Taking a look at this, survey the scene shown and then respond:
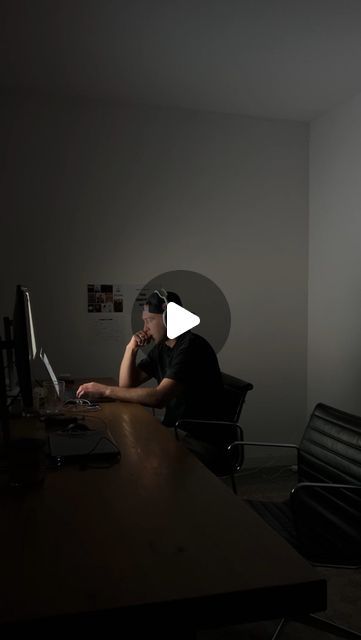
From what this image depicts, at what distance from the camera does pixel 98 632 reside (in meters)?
0.96

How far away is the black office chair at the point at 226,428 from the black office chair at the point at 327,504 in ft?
1.57

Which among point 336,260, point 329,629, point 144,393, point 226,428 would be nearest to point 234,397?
point 226,428

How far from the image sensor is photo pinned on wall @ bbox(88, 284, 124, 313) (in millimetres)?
4082

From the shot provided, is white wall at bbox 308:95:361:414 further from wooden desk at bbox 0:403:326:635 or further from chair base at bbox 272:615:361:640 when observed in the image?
Answer: wooden desk at bbox 0:403:326:635

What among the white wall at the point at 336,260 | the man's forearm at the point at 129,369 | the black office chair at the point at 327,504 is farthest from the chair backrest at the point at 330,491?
the white wall at the point at 336,260

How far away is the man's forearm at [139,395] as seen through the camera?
2.75 metres

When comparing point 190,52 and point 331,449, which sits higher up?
point 190,52

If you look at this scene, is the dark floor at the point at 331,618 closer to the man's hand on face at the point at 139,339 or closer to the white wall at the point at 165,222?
the man's hand on face at the point at 139,339

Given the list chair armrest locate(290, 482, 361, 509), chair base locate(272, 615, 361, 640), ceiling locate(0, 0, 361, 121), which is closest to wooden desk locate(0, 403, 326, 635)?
chair armrest locate(290, 482, 361, 509)

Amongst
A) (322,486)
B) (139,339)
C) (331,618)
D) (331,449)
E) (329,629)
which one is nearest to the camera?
(322,486)

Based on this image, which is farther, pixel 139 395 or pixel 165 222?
pixel 165 222

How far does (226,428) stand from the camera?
2.90 metres
